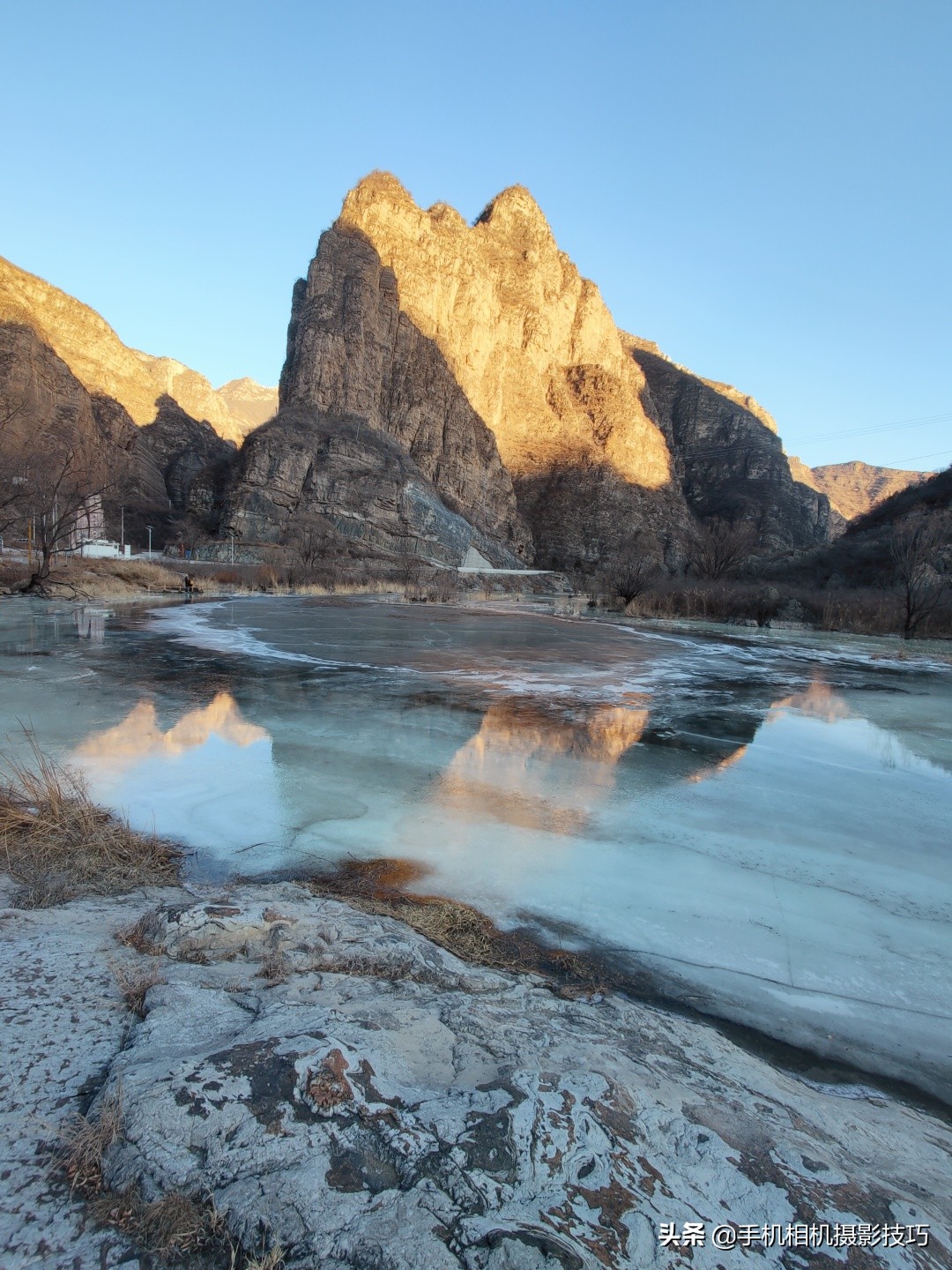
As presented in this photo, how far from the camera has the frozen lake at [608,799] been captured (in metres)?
2.96

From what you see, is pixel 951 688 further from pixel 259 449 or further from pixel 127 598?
pixel 259 449

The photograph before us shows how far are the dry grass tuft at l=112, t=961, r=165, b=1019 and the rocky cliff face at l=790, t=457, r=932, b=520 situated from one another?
→ 17980cm

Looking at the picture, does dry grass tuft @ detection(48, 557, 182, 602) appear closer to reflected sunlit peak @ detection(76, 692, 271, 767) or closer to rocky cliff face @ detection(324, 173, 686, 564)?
reflected sunlit peak @ detection(76, 692, 271, 767)

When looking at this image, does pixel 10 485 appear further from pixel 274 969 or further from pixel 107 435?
pixel 107 435

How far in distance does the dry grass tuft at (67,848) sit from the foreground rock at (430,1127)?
0.69 m

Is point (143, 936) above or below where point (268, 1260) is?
below

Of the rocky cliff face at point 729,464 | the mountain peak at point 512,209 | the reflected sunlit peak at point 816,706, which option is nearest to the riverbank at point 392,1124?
the reflected sunlit peak at point 816,706

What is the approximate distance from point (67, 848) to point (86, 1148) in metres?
2.40

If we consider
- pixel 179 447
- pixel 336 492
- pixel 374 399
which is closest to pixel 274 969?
pixel 336 492

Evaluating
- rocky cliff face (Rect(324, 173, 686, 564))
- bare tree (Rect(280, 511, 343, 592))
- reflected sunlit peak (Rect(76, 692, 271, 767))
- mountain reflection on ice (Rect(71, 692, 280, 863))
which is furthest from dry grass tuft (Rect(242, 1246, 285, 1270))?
rocky cliff face (Rect(324, 173, 686, 564))

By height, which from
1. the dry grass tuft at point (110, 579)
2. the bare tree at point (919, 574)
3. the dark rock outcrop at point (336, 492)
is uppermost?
the dark rock outcrop at point (336, 492)

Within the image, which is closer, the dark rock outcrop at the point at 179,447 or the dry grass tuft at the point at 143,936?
the dry grass tuft at the point at 143,936

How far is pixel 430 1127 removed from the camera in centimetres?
149

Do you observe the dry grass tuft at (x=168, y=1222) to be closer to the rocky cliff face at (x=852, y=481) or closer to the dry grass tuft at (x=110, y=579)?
the dry grass tuft at (x=110, y=579)
